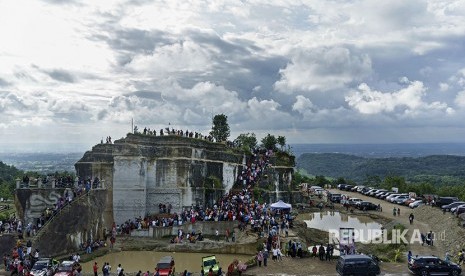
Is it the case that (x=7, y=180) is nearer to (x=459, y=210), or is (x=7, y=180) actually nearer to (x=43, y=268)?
(x=43, y=268)

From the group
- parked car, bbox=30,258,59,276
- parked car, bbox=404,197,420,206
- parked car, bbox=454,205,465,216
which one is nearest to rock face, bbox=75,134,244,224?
parked car, bbox=30,258,59,276

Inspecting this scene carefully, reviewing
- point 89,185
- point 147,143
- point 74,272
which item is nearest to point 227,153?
point 147,143

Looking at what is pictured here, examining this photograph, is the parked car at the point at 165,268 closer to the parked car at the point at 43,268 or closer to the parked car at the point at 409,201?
the parked car at the point at 43,268

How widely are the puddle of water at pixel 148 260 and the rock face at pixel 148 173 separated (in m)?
6.32

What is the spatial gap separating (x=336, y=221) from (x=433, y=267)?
83.7ft

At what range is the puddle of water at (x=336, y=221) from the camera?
4830 cm

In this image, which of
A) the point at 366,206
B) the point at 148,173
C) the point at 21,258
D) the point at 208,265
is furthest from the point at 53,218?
the point at 366,206

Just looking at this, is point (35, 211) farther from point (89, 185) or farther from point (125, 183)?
point (125, 183)

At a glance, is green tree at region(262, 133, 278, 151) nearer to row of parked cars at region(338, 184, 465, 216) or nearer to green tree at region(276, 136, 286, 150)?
green tree at region(276, 136, 286, 150)

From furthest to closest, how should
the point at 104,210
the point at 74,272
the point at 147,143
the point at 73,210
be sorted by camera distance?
the point at 147,143 → the point at 104,210 → the point at 73,210 → the point at 74,272

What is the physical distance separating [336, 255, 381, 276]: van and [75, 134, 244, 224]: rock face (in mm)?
21585

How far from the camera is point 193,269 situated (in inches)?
1352

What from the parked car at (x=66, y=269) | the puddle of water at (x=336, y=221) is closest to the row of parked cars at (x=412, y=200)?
the puddle of water at (x=336, y=221)

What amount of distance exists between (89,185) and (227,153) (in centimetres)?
1644
